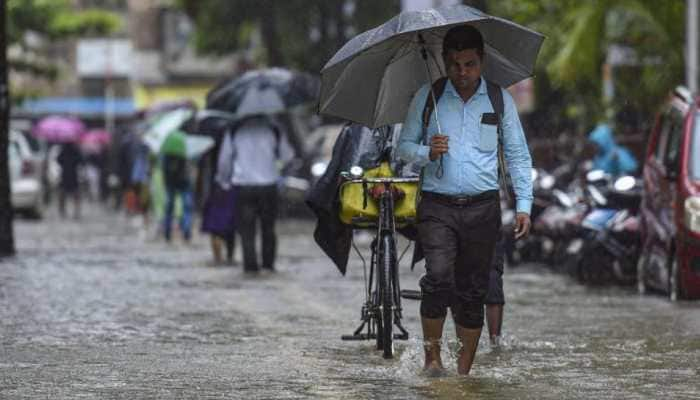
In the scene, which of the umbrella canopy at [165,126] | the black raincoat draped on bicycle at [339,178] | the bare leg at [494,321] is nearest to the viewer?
the black raincoat draped on bicycle at [339,178]

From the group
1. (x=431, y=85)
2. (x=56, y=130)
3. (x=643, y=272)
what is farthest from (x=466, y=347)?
(x=56, y=130)

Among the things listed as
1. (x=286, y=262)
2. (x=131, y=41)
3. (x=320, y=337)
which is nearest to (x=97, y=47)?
(x=131, y=41)

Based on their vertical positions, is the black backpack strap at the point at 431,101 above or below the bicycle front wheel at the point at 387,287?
above

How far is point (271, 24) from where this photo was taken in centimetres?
4612

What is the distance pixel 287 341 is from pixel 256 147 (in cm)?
764

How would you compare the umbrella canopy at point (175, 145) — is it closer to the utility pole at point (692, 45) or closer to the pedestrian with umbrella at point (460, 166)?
the utility pole at point (692, 45)

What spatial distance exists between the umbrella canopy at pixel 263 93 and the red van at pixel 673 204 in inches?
155

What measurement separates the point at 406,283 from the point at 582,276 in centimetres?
183

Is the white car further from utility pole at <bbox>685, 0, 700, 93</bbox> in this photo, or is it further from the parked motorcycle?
the parked motorcycle

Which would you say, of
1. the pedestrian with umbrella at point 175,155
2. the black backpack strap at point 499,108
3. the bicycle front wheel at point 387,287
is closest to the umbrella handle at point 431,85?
the black backpack strap at point 499,108

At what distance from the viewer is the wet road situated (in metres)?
9.86

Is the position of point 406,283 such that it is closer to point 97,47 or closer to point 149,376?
point 149,376

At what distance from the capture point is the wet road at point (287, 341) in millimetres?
9859

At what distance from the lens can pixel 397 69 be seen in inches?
438
